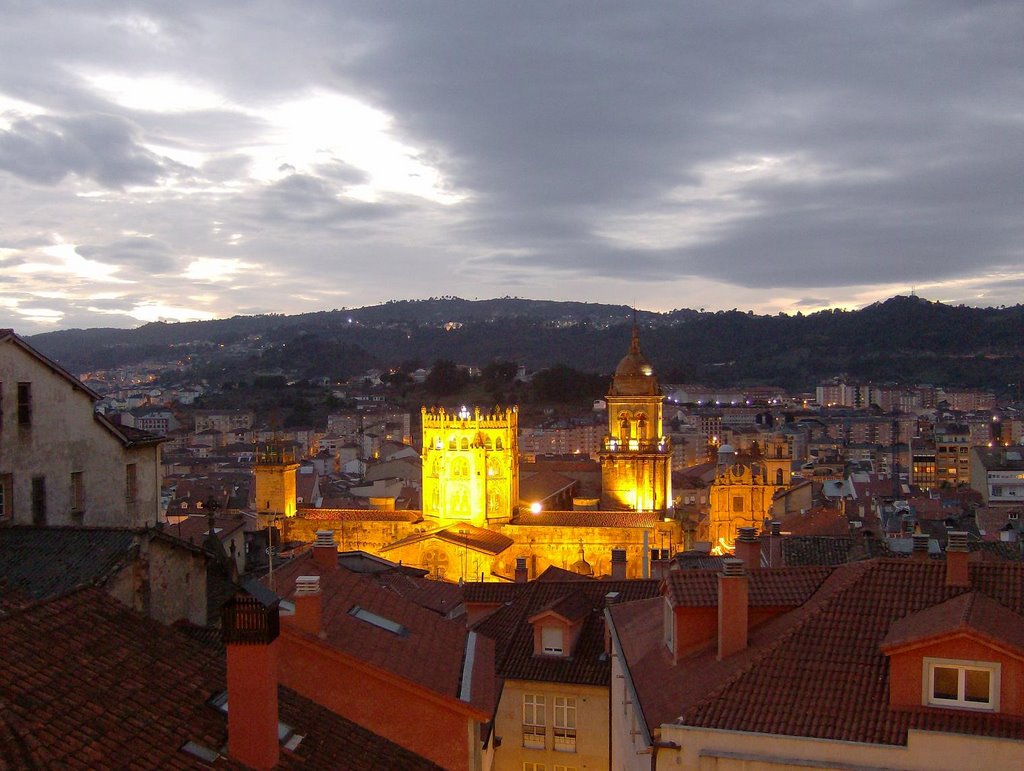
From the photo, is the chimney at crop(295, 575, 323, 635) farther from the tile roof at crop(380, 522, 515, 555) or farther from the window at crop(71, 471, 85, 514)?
the tile roof at crop(380, 522, 515, 555)

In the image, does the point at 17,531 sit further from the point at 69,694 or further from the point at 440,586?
the point at 440,586

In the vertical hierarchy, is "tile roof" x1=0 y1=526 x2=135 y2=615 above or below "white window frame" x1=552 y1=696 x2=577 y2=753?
above

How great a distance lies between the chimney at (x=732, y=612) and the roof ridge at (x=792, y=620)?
0.20 m

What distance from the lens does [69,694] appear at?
8297mm

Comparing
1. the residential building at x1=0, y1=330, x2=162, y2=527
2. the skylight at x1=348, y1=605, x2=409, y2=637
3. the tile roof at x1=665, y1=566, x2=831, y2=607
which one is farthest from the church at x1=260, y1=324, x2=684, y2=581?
the tile roof at x1=665, y1=566, x2=831, y2=607

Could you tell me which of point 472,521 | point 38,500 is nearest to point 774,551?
point 38,500

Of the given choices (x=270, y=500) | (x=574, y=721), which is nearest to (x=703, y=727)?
(x=574, y=721)

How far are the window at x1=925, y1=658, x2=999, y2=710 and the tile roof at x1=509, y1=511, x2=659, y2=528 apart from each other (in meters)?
37.1

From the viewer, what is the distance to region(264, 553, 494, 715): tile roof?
13.1 meters

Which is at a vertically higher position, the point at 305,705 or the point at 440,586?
the point at 305,705

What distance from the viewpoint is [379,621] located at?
49.2 feet

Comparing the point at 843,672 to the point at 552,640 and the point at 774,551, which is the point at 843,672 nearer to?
the point at 552,640

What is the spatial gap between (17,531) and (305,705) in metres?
6.56

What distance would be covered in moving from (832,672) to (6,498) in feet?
43.1
